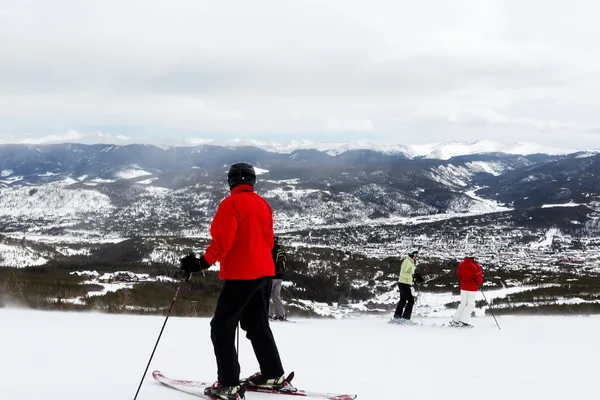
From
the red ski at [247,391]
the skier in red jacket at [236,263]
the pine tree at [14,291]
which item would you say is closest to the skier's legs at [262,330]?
the skier in red jacket at [236,263]

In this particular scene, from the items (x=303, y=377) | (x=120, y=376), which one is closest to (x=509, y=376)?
(x=303, y=377)

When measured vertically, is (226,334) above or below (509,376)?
above

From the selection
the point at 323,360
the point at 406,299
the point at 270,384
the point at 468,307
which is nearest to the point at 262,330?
the point at 270,384

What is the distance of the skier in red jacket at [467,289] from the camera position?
12062 mm

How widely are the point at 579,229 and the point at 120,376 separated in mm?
206124

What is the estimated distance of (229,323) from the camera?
459cm

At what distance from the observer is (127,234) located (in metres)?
171

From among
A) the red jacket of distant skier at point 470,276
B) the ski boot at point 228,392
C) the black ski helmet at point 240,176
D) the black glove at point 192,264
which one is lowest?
the red jacket of distant skier at point 470,276

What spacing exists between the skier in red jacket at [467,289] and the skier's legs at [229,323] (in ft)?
28.8

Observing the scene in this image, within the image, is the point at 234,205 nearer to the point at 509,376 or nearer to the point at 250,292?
the point at 250,292

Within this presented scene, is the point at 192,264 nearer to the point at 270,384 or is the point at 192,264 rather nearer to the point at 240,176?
the point at 240,176

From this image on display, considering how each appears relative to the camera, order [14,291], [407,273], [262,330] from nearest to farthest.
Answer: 1. [262,330]
2. [407,273]
3. [14,291]

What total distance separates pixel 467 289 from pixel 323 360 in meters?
6.58

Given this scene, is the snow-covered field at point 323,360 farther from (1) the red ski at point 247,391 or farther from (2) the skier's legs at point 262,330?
(2) the skier's legs at point 262,330
